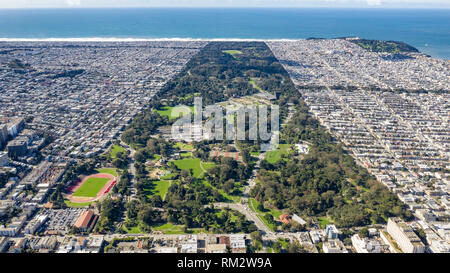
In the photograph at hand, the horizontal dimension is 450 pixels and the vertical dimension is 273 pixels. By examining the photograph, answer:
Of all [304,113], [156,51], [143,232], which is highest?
[156,51]

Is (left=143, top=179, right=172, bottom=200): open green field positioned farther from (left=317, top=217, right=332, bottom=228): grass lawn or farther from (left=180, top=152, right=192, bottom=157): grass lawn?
(left=317, top=217, right=332, bottom=228): grass lawn

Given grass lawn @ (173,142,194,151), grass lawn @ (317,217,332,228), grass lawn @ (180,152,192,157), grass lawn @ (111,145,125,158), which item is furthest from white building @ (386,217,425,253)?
grass lawn @ (111,145,125,158)

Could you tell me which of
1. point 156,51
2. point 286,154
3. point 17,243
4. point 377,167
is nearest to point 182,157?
point 286,154

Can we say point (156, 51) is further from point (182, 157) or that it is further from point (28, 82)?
point (182, 157)

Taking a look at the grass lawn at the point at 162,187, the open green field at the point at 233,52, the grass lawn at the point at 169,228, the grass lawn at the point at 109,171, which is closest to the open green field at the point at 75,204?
the grass lawn at the point at 109,171

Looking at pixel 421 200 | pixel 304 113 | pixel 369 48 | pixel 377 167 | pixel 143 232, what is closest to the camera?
pixel 143 232

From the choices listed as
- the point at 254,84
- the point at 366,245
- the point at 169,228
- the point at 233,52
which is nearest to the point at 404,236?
the point at 366,245
